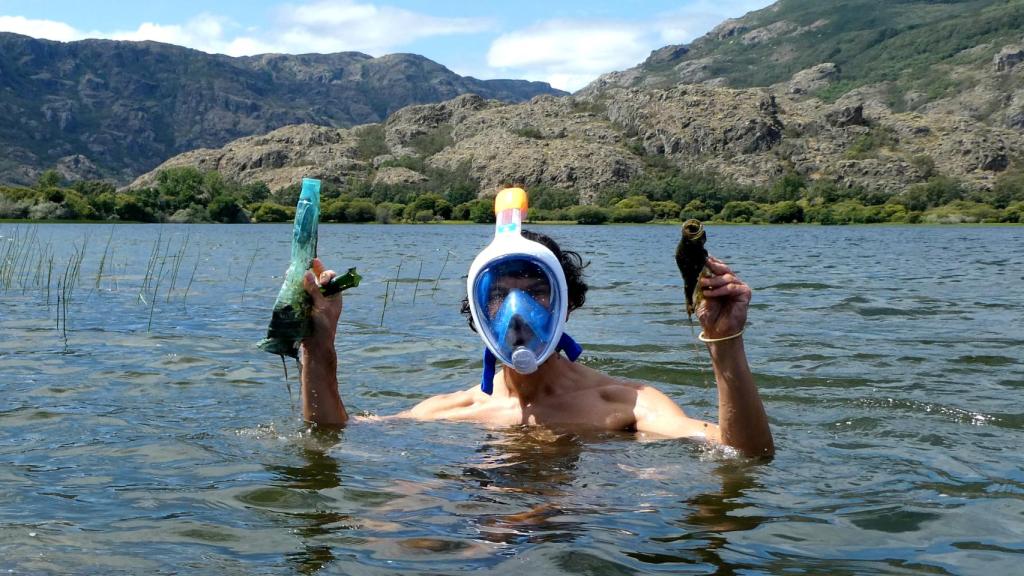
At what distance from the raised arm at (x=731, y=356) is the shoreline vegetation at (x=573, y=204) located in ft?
264

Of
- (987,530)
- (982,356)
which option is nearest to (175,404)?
(987,530)

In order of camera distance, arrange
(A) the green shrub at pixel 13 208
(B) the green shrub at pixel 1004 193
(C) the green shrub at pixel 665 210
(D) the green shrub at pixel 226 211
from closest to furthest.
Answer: (A) the green shrub at pixel 13 208
(D) the green shrub at pixel 226 211
(C) the green shrub at pixel 665 210
(B) the green shrub at pixel 1004 193

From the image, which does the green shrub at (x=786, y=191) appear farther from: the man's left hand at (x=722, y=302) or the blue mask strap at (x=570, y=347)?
the man's left hand at (x=722, y=302)

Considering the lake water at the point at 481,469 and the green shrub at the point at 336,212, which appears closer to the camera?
the lake water at the point at 481,469

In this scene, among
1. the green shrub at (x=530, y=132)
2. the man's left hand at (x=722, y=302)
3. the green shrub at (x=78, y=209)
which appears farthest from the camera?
the green shrub at (x=530, y=132)

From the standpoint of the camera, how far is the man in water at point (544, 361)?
3.86 metres

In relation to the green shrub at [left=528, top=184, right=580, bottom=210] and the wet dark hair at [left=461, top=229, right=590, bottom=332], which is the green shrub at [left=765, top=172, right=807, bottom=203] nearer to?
the green shrub at [left=528, top=184, right=580, bottom=210]

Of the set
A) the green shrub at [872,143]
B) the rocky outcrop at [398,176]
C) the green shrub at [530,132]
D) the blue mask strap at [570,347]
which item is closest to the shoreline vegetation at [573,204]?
the green shrub at [872,143]

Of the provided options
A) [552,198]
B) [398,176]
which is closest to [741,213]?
[552,198]

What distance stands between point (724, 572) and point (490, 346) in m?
1.77

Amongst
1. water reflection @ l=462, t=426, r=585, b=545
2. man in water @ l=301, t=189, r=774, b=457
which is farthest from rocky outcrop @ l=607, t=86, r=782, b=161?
water reflection @ l=462, t=426, r=585, b=545

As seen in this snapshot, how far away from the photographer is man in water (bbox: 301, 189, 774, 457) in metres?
3.86

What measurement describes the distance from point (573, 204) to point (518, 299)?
138m

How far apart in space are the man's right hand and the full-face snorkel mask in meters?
0.65
